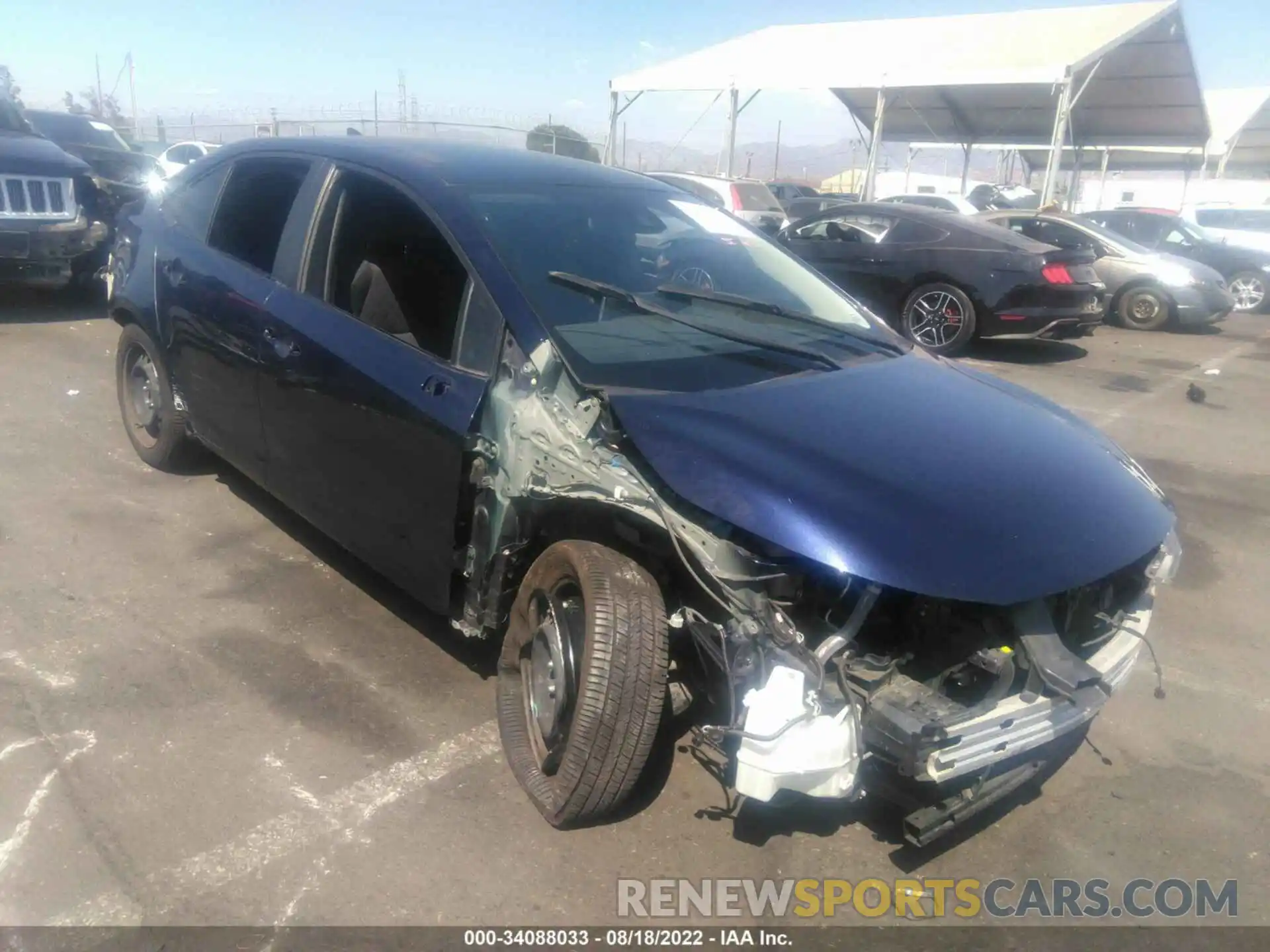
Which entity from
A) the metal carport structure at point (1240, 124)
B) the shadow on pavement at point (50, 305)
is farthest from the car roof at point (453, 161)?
the metal carport structure at point (1240, 124)

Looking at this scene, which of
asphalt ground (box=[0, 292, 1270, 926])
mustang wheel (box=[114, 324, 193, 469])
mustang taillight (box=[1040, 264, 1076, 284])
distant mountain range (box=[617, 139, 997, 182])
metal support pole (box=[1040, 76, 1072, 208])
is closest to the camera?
asphalt ground (box=[0, 292, 1270, 926])

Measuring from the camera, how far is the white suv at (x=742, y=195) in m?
15.2

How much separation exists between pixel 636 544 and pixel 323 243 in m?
1.83

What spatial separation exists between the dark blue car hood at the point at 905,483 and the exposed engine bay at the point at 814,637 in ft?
0.28

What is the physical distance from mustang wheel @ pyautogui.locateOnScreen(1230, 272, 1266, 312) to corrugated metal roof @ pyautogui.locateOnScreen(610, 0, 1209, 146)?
4.70m

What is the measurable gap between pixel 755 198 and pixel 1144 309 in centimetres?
703

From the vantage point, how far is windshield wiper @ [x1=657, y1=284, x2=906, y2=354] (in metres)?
3.35

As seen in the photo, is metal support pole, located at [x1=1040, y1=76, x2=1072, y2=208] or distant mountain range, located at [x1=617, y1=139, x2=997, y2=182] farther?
distant mountain range, located at [x1=617, y1=139, x2=997, y2=182]

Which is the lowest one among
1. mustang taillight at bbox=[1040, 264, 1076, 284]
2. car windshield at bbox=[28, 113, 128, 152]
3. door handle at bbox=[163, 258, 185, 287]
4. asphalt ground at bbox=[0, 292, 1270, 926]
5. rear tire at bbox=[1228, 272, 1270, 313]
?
asphalt ground at bbox=[0, 292, 1270, 926]

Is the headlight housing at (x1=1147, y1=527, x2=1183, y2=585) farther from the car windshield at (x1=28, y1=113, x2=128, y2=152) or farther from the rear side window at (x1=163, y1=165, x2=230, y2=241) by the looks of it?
the car windshield at (x1=28, y1=113, x2=128, y2=152)

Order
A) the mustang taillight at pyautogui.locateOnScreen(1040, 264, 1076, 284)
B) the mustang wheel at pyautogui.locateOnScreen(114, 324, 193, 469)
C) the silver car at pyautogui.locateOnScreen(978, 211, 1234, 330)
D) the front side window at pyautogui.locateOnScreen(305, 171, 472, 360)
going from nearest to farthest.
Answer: the front side window at pyautogui.locateOnScreen(305, 171, 472, 360) < the mustang wheel at pyautogui.locateOnScreen(114, 324, 193, 469) < the mustang taillight at pyautogui.locateOnScreen(1040, 264, 1076, 284) < the silver car at pyautogui.locateOnScreen(978, 211, 1234, 330)

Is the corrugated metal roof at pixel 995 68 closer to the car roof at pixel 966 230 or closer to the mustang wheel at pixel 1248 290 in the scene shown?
the mustang wheel at pixel 1248 290

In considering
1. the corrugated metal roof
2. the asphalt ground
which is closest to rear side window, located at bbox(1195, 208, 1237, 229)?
the corrugated metal roof

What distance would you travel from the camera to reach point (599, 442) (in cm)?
268
